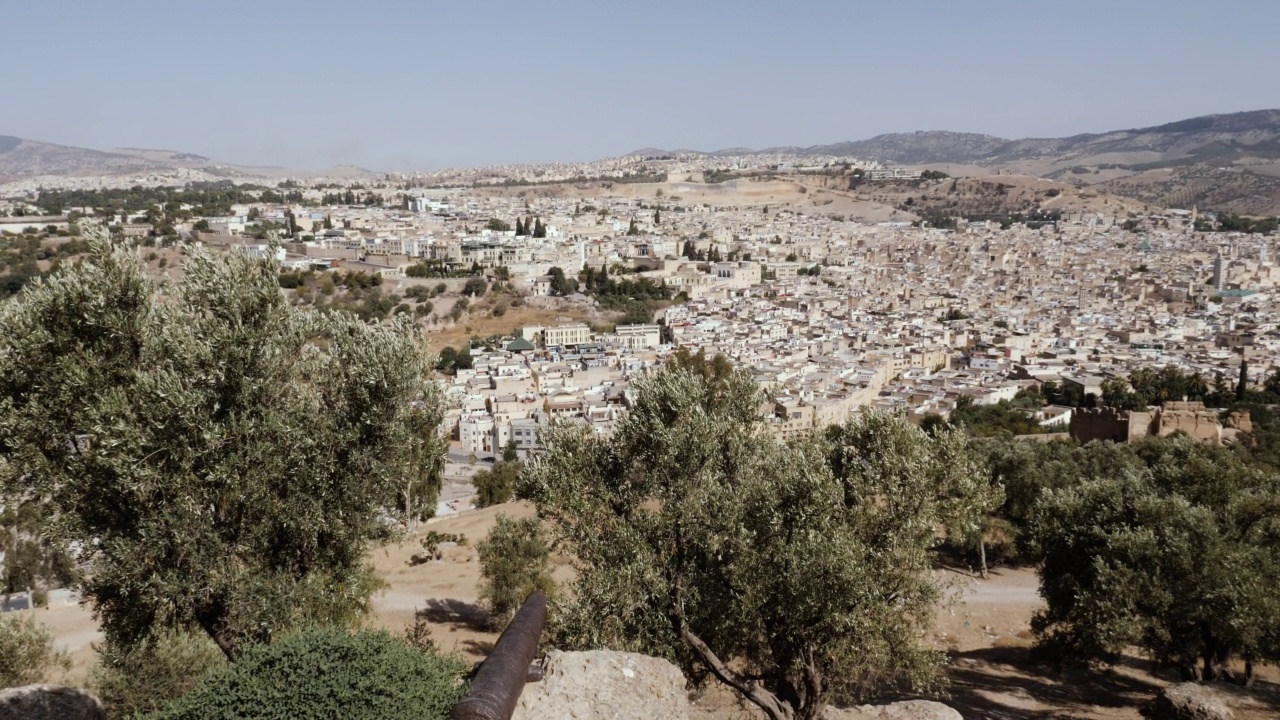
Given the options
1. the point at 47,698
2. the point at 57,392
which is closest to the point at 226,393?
the point at 57,392

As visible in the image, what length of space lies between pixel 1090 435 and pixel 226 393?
86.6ft

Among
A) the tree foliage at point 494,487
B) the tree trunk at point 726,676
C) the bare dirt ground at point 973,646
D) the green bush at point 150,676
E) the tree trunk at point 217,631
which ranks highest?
the tree trunk at point 217,631

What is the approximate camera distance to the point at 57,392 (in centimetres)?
557

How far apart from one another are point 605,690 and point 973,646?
381 inches

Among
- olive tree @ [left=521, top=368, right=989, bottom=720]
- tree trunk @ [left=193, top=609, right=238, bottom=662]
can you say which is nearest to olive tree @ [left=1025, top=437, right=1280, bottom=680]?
olive tree @ [left=521, top=368, right=989, bottom=720]

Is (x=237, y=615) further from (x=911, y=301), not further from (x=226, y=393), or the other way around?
(x=911, y=301)

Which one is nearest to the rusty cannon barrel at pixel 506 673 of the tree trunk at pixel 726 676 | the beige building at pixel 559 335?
the tree trunk at pixel 726 676

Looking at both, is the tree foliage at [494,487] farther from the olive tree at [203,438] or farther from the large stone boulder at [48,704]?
the olive tree at [203,438]

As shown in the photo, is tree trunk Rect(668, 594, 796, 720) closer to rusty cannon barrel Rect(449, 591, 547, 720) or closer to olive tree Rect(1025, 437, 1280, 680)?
rusty cannon barrel Rect(449, 591, 547, 720)

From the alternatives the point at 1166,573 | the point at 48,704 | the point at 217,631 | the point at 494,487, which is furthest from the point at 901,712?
the point at 494,487

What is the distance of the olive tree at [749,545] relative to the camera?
640 centimetres

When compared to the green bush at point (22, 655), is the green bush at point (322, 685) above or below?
above

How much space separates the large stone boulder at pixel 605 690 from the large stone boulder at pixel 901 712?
182cm

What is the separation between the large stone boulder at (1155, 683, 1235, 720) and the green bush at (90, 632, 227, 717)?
8.64m
